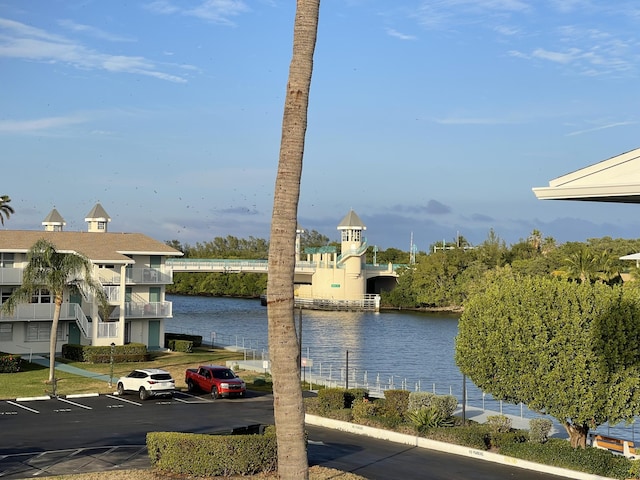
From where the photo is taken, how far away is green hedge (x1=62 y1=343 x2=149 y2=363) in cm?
5231

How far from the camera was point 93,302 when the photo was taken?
55156 millimetres

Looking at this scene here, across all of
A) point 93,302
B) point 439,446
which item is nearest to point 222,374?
point 439,446

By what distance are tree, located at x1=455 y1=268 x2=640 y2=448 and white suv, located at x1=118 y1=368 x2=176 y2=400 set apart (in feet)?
51.7

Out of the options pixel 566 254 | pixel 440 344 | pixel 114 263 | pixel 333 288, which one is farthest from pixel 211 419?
pixel 333 288

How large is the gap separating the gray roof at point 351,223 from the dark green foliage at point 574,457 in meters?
112

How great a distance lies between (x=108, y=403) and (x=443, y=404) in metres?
15.2

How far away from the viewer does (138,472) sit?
835 inches

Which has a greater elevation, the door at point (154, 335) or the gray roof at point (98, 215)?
the gray roof at point (98, 215)

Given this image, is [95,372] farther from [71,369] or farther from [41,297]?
[41,297]

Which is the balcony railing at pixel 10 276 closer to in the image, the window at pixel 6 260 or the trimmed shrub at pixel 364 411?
the window at pixel 6 260

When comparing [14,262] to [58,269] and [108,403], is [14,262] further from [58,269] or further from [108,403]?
[108,403]

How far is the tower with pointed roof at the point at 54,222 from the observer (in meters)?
99.8

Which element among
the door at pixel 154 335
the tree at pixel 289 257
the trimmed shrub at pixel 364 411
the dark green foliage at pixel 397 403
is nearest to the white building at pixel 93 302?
the door at pixel 154 335

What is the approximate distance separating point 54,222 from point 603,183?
9531 centimetres
